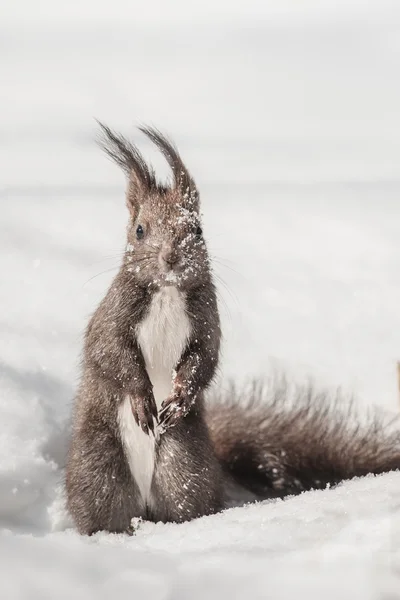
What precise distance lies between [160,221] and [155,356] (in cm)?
41

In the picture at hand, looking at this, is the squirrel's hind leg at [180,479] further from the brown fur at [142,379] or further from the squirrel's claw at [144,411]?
the squirrel's claw at [144,411]

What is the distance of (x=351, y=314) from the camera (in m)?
4.71

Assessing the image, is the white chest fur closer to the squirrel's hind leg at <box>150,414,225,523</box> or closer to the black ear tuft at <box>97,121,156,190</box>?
the squirrel's hind leg at <box>150,414,225,523</box>

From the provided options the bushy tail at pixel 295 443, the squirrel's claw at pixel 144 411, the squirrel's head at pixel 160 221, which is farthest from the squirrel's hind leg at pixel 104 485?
the bushy tail at pixel 295 443

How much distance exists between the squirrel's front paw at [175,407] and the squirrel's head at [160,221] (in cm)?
33

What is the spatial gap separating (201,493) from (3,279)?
1828 millimetres

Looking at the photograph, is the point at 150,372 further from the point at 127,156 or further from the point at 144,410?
the point at 127,156

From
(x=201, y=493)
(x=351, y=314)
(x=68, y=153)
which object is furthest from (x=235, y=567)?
(x=68, y=153)

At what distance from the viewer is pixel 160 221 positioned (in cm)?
311

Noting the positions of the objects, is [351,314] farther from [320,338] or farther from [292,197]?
A: [292,197]

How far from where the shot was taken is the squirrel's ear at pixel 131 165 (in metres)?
3.24

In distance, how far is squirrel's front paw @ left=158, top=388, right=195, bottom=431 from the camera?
10.4ft

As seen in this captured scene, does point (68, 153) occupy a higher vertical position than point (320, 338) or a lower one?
higher

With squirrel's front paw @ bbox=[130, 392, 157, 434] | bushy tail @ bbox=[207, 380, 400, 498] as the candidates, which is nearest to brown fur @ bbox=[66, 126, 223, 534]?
squirrel's front paw @ bbox=[130, 392, 157, 434]
